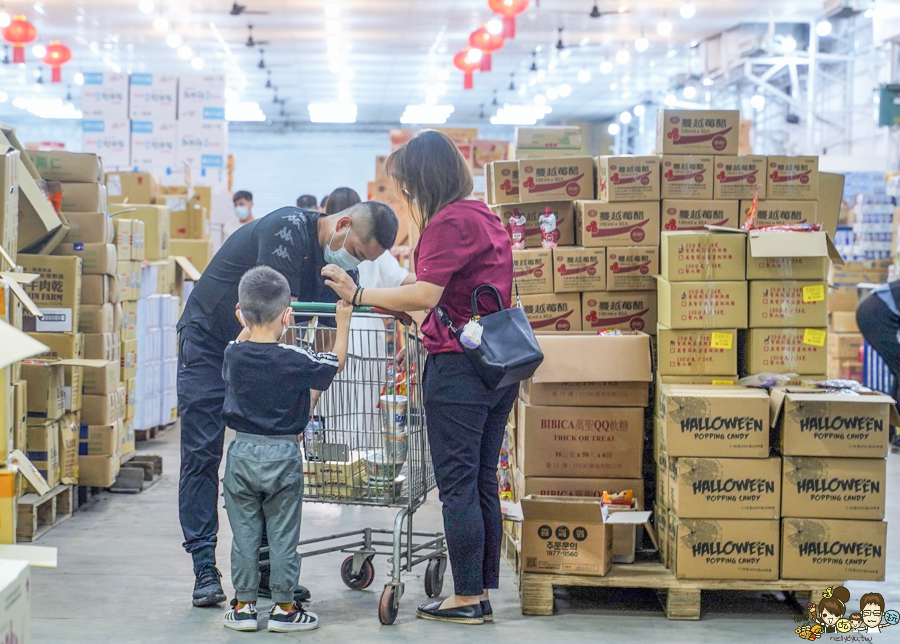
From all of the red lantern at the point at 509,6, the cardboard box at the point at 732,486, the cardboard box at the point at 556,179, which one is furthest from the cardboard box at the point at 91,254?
the red lantern at the point at 509,6

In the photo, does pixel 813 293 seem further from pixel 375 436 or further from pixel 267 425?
pixel 267 425

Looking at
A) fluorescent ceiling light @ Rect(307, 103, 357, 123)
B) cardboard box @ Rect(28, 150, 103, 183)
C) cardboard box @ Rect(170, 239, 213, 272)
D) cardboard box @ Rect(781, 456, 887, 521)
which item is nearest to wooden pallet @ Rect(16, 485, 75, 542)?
cardboard box @ Rect(28, 150, 103, 183)

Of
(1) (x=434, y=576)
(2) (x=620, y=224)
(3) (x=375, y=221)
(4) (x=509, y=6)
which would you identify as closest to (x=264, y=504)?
(1) (x=434, y=576)

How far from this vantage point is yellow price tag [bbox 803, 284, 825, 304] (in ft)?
12.2

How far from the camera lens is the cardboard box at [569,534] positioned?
347 cm

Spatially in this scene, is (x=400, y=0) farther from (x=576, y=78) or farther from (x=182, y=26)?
(x=576, y=78)

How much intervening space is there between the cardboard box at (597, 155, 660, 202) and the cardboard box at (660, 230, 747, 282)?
424mm

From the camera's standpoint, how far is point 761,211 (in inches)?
162

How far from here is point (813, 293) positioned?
373 cm

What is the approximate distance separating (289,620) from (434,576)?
628mm

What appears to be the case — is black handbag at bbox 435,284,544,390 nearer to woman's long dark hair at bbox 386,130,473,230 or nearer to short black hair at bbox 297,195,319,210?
woman's long dark hair at bbox 386,130,473,230

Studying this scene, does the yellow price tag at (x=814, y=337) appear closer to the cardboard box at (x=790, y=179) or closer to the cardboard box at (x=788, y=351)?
the cardboard box at (x=788, y=351)

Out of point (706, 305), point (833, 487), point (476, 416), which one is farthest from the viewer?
point (706, 305)

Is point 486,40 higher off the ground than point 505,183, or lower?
higher
